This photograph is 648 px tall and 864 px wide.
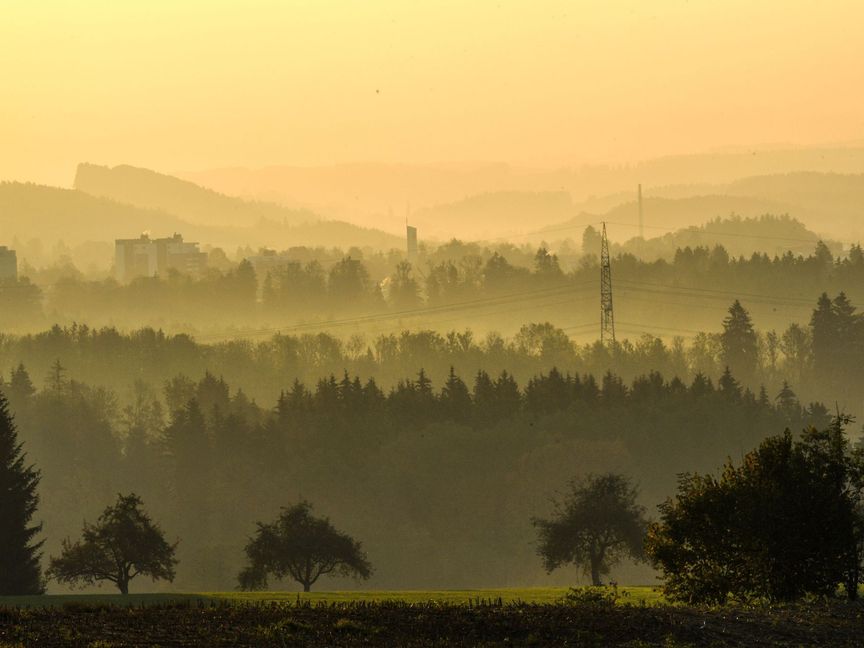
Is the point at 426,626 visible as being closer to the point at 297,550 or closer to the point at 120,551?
the point at 297,550

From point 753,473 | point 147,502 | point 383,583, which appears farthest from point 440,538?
point 753,473

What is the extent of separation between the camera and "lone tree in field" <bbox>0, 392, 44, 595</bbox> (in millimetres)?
101875

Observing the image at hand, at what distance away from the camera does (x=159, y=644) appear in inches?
2025

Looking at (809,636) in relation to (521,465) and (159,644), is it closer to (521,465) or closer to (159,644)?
(159,644)

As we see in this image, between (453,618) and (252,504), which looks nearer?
(453,618)

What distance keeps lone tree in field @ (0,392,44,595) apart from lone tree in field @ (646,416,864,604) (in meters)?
49.2

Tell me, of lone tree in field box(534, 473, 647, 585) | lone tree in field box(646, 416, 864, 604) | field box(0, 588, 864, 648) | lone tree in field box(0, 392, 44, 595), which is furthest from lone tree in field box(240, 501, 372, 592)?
field box(0, 588, 864, 648)

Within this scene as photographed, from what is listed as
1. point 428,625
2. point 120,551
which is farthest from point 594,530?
point 428,625

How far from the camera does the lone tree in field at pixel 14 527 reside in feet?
334

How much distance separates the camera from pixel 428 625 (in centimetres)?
5528

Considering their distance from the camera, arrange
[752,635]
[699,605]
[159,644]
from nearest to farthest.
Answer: [159,644], [752,635], [699,605]

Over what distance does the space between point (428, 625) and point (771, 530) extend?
1560cm

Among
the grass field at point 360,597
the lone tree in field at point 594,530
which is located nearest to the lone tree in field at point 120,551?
the grass field at point 360,597

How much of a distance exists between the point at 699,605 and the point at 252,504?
442ft
